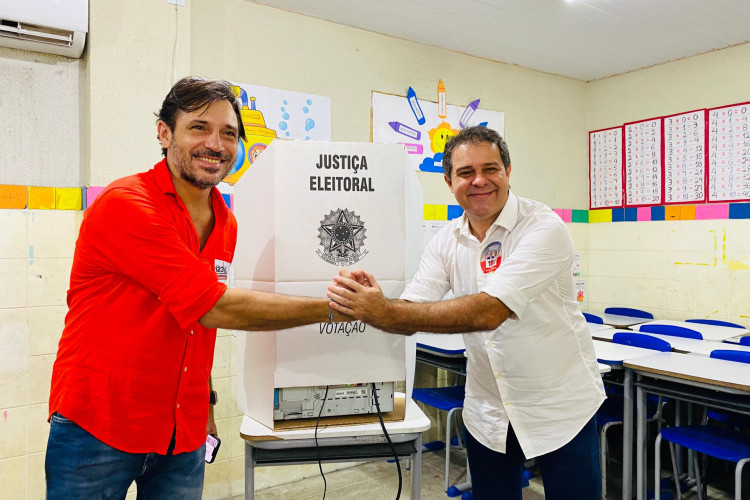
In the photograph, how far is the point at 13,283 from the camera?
251 centimetres

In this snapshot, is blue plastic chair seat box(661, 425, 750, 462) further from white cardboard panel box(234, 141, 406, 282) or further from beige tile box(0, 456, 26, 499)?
beige tile box(0, 456, 26, 499)

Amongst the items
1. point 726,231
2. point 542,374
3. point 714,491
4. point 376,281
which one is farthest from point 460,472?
point 726,231

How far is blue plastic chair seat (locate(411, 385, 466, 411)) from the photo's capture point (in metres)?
3.11

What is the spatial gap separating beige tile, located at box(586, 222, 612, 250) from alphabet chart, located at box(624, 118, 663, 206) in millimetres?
287

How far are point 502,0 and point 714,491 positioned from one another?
10.4 feet

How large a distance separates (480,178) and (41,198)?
Answer: 2183 millimetres

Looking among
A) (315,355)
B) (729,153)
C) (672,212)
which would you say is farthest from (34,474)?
(729,153)

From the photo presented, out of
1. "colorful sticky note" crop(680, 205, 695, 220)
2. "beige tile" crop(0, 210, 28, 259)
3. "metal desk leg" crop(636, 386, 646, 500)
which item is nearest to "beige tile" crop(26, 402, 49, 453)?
"beige tile" crop(0, 210, 28, 259)

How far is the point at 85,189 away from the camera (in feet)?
8.54

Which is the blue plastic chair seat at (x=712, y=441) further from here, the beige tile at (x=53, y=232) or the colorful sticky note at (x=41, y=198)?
the colorful sticky note at (x=41, y=198)

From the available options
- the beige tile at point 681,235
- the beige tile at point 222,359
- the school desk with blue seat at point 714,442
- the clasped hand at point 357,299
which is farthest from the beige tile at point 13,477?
the beige tile at point 681,235

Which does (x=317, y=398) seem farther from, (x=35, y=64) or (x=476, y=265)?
(x=35, y=64)

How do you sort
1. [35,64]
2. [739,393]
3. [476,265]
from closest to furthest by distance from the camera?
[476,265]
[739,393]
[35,64]

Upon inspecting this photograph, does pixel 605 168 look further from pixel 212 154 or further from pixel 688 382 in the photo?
pixel 212 154
